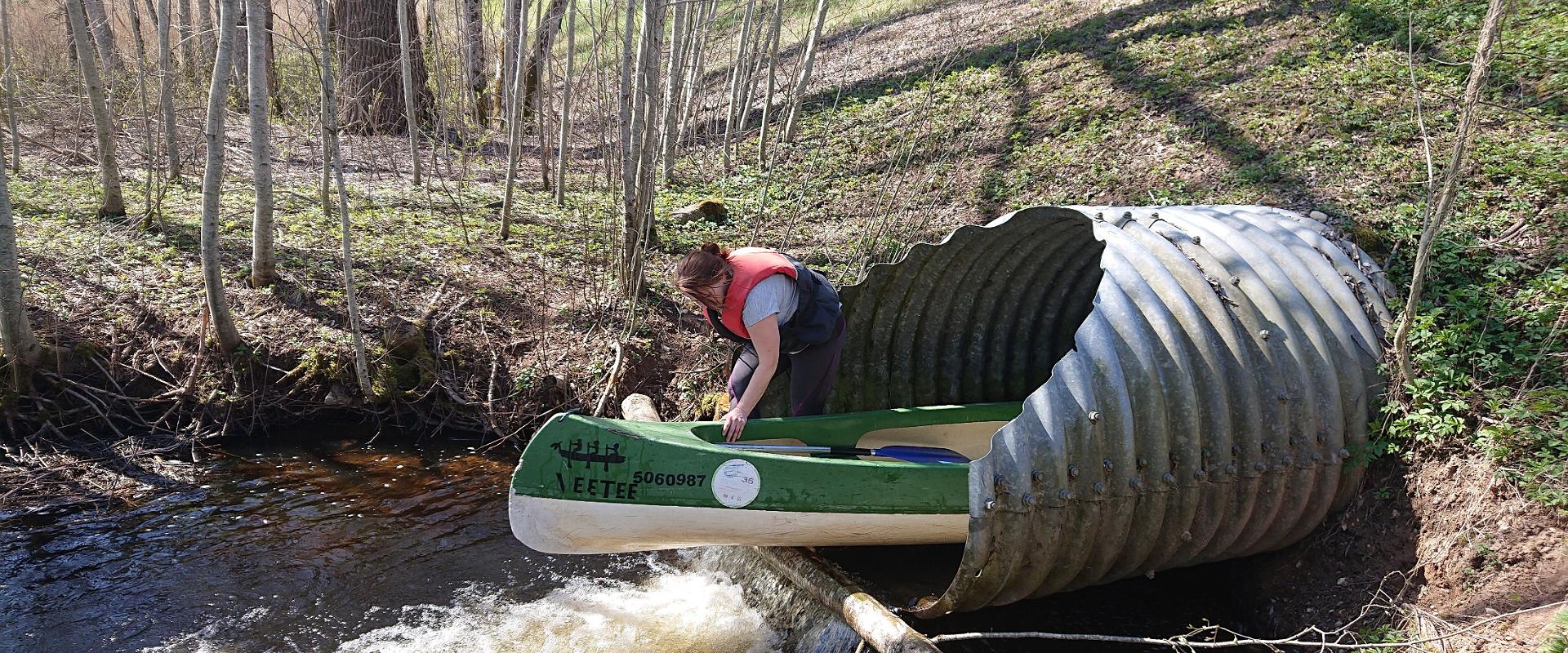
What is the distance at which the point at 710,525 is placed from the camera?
4.34 m

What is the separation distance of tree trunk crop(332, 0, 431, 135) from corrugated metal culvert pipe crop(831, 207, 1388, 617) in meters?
9.52

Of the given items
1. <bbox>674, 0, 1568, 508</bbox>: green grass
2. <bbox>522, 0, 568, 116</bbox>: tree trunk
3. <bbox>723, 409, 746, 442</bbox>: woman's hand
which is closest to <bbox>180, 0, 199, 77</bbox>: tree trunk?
<bbox>522, 0, 568, 116</bbox>: tree trunk

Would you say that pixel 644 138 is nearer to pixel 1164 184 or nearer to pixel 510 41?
pixel 510 41

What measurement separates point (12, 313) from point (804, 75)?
26.1 feet

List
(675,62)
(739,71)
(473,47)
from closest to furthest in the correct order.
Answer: (675,62) < (473,47) < (739,71)

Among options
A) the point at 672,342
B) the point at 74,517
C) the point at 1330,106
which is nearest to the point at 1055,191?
the point at 1330,106

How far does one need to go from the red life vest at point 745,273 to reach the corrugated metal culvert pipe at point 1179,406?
3.37 ft

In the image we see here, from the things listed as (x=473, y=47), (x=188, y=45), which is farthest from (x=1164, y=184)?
(x=188, y=45)

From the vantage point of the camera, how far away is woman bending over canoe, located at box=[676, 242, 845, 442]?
14.8ft

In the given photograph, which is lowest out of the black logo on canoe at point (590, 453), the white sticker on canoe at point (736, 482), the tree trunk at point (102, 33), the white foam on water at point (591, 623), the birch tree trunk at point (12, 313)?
the white foam on water at point (591, 623)

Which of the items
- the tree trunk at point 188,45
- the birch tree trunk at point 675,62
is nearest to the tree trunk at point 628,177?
the birch tree trunk at point 675,62

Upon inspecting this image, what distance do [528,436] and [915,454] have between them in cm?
304

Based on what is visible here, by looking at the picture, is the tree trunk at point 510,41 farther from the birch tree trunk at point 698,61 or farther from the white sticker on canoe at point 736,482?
the white sticker on canoe at point 736,482

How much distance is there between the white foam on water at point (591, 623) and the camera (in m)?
4.51
